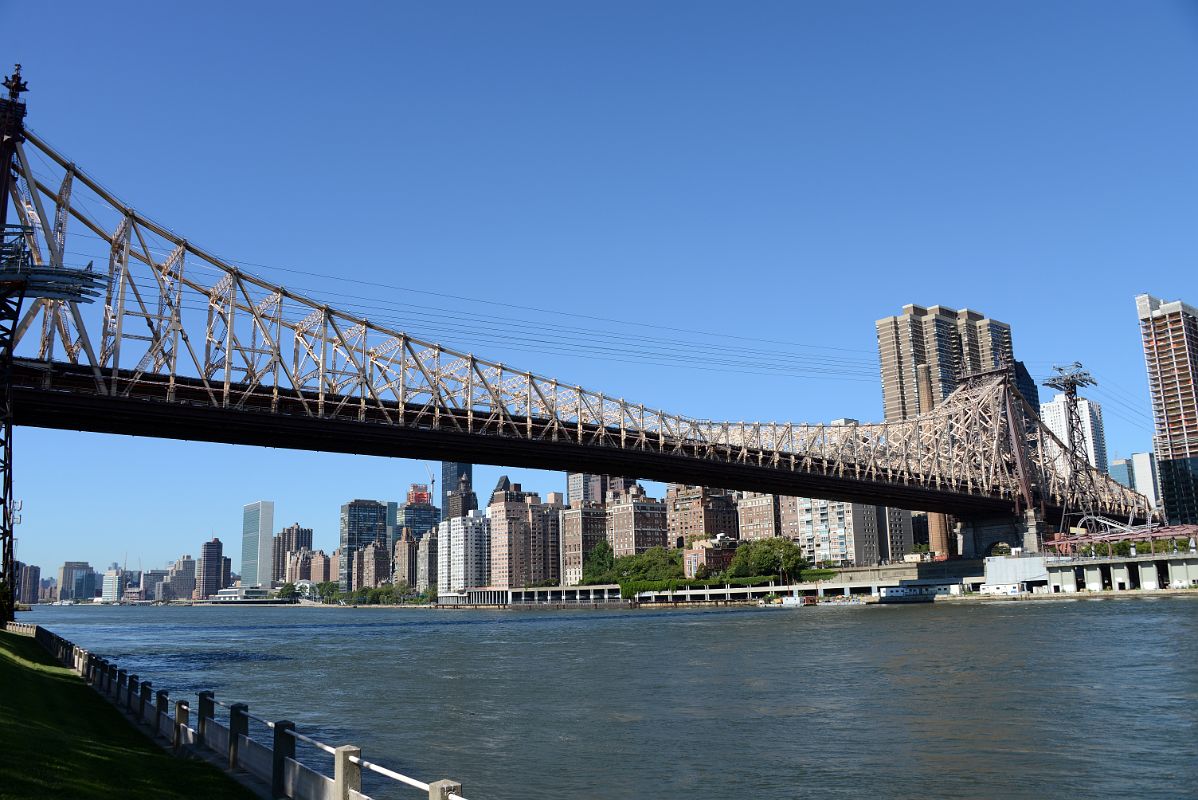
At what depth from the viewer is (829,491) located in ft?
388

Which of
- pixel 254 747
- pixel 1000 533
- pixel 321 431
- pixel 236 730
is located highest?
pixel 321 431

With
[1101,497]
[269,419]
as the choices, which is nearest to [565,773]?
[269,419]

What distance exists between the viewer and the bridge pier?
135000 millimetres

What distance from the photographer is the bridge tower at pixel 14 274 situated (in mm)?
45731

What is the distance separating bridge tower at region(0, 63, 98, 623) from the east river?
426 inches

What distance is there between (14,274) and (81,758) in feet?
114

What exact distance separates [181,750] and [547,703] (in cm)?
1720

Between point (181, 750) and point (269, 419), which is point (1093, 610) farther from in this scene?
point (181, 750)

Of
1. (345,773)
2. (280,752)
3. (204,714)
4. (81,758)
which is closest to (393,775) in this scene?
(345,773)

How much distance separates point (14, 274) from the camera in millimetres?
44469

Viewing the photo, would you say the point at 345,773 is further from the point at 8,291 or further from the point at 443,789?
the point at 8,291

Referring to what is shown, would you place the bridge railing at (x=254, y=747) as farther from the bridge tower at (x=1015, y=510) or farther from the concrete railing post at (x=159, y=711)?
the bridge tower at (x=1015, y=510)

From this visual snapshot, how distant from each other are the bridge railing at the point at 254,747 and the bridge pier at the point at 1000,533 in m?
126

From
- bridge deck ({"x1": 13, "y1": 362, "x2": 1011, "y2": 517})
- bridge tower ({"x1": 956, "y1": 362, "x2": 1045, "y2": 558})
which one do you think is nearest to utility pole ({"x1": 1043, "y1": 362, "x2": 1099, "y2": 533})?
bridge tower ({"x1": 956, "y1": 362, "x2": 1045, "y2": 558})
